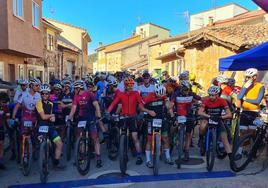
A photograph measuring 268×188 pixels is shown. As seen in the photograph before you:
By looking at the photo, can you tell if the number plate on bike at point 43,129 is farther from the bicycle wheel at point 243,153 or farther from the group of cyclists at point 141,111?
the bicycle wheel at point 243,153

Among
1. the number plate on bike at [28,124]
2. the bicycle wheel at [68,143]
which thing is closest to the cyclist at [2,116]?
the number plate on bike at [28,124]

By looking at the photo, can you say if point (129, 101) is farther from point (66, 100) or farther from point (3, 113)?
point (3, 113)

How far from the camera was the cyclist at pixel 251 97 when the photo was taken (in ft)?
21.6

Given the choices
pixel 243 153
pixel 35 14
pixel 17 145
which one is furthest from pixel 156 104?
pixel 35 14

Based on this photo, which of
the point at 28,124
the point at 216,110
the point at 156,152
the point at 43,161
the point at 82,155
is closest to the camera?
the point at 43,161

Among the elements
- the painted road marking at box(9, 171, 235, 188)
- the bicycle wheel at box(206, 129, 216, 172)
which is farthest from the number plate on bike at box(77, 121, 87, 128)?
the bicycle wheel at box(206, 129, 216, 172)

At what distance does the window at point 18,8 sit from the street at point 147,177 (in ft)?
27.7

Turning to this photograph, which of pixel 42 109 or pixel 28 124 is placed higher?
pixel 42 109

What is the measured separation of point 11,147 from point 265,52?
686cm

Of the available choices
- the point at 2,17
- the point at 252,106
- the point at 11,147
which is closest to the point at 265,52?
the point at 252,106

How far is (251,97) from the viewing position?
664 centimetres

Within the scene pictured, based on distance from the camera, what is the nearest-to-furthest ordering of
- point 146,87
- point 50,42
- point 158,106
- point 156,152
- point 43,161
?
point 43,161 → point 156,152 → point 158,106 → point 146,87 → point 50,42

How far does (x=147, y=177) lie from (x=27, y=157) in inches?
94.7

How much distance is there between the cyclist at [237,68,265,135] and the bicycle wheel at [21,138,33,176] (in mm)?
4487
